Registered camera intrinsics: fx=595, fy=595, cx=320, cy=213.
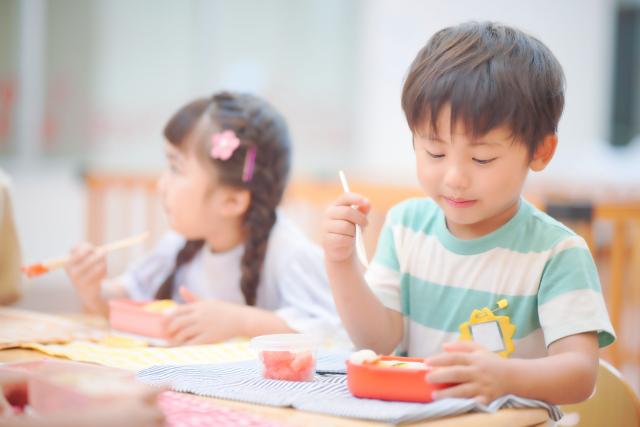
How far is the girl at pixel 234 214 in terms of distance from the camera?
120 centimetres

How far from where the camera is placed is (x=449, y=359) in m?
0.60

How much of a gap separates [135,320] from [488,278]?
2.00 feet

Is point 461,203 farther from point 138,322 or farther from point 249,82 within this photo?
point 249,82

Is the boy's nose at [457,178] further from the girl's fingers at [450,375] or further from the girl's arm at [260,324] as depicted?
the girl's arm at [260,324]

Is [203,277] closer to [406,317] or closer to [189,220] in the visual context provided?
[189,220]

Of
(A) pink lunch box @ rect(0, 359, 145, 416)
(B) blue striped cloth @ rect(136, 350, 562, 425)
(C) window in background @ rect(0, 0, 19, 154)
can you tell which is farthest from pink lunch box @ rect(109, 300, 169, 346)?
(C) window in background @ rect(0, 0, 19, 154)

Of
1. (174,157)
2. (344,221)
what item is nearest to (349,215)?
(344,221)

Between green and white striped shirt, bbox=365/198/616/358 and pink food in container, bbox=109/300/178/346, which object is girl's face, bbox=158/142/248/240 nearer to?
pink food in container, bbox=109/300/178/346

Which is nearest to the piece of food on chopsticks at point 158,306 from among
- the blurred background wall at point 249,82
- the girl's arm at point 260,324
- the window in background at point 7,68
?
the girl's arm at point 260,324

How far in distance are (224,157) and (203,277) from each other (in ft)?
0.92

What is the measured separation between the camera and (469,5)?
5.16 meters

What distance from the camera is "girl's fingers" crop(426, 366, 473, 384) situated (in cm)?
59

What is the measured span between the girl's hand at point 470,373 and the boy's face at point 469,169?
Answer: 0.21 meters

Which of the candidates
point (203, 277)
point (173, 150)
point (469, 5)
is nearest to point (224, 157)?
point (173, 150)
